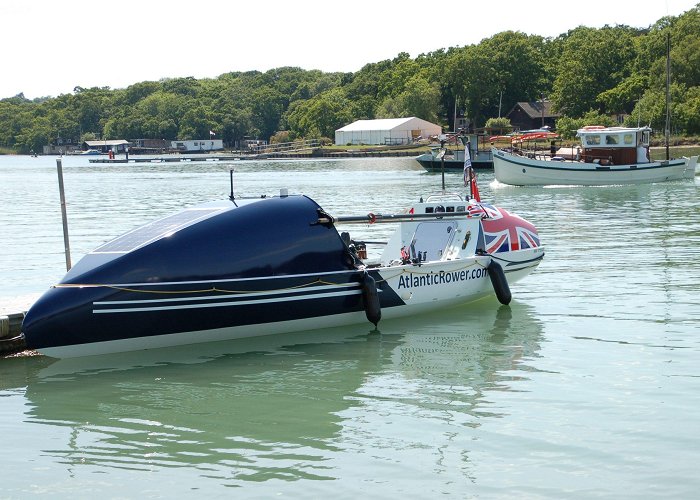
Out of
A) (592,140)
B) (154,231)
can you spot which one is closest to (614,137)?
(592,140)

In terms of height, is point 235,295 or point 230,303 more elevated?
point 235,295

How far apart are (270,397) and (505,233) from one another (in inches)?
360

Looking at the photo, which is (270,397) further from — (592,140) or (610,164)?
(610,164)

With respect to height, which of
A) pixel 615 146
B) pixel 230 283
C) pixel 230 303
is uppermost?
pixel 615 146

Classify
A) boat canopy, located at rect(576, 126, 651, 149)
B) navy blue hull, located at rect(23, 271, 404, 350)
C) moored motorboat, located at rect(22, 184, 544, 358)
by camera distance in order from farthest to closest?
boat canopy, located at rect(576, 126, 651, 149)
moored motorboat, located at rect(22, 184, 544, 358)
navy blue hull, located at rect(23, 271, 404, 350)

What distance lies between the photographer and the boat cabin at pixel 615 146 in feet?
217

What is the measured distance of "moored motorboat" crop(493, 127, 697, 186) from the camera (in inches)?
2616

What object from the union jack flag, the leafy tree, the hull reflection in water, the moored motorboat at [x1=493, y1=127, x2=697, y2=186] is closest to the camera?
the hull reflection in water

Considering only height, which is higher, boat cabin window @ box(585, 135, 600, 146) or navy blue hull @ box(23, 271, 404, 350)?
boat cabin window @ box(585, 135, 600, 146)

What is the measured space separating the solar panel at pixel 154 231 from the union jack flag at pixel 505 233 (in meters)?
6.96

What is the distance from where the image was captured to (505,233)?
72.9 feet

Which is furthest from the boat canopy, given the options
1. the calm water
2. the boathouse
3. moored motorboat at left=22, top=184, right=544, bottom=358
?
the boathouse

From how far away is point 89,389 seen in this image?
51.3 ft

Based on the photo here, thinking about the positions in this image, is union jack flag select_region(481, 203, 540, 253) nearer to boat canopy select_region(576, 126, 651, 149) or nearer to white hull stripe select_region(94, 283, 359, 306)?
white hull stripe select_region(94, 283, 359, 306)
